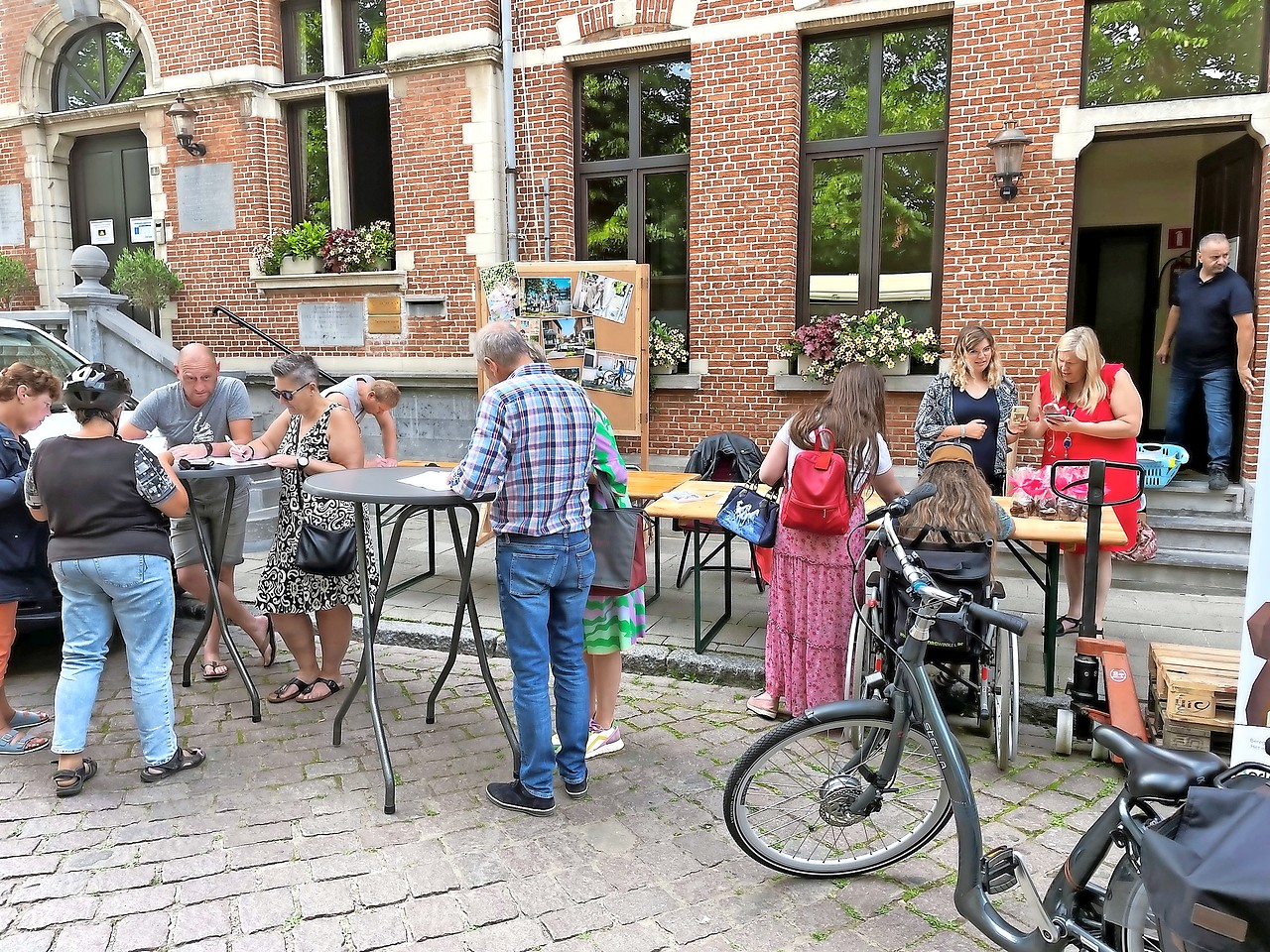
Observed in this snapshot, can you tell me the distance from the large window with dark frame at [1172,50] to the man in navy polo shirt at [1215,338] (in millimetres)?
1277

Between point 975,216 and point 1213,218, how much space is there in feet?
7.84

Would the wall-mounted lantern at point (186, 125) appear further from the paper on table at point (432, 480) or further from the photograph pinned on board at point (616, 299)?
the paper on table at point (432, 480)

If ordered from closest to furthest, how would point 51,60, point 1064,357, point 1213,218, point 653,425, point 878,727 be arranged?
point 878,727 → point 1064,357 → point 1213,218 → point 653,425 → point 51,60

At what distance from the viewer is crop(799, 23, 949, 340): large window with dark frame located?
7.75 meters

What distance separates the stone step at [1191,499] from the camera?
266 inches

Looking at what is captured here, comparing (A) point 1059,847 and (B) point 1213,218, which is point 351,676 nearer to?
(A) point 1059,847

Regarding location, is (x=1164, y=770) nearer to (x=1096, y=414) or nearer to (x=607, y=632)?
(x=607, y=632)

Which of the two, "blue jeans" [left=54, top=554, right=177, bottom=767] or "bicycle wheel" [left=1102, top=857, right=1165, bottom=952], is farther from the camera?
"blue jeans" [left=54, top=554, right=177, bottom=767]

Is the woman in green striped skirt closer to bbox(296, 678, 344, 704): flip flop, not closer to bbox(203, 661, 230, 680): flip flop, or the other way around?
bbox(296, 678, 344, 704): flip flop

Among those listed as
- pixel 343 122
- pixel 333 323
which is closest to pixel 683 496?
pixel 333 323

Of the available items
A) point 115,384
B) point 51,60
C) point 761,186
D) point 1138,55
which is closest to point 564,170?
point 761,186

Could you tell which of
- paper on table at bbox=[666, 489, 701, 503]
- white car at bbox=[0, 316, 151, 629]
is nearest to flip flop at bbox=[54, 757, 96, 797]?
paper on table at bbox=[666, 489, 701, 503]

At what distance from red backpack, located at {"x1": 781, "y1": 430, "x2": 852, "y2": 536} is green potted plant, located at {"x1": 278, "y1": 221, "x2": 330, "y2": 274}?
758 centimetres

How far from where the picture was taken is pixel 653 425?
342 inches
